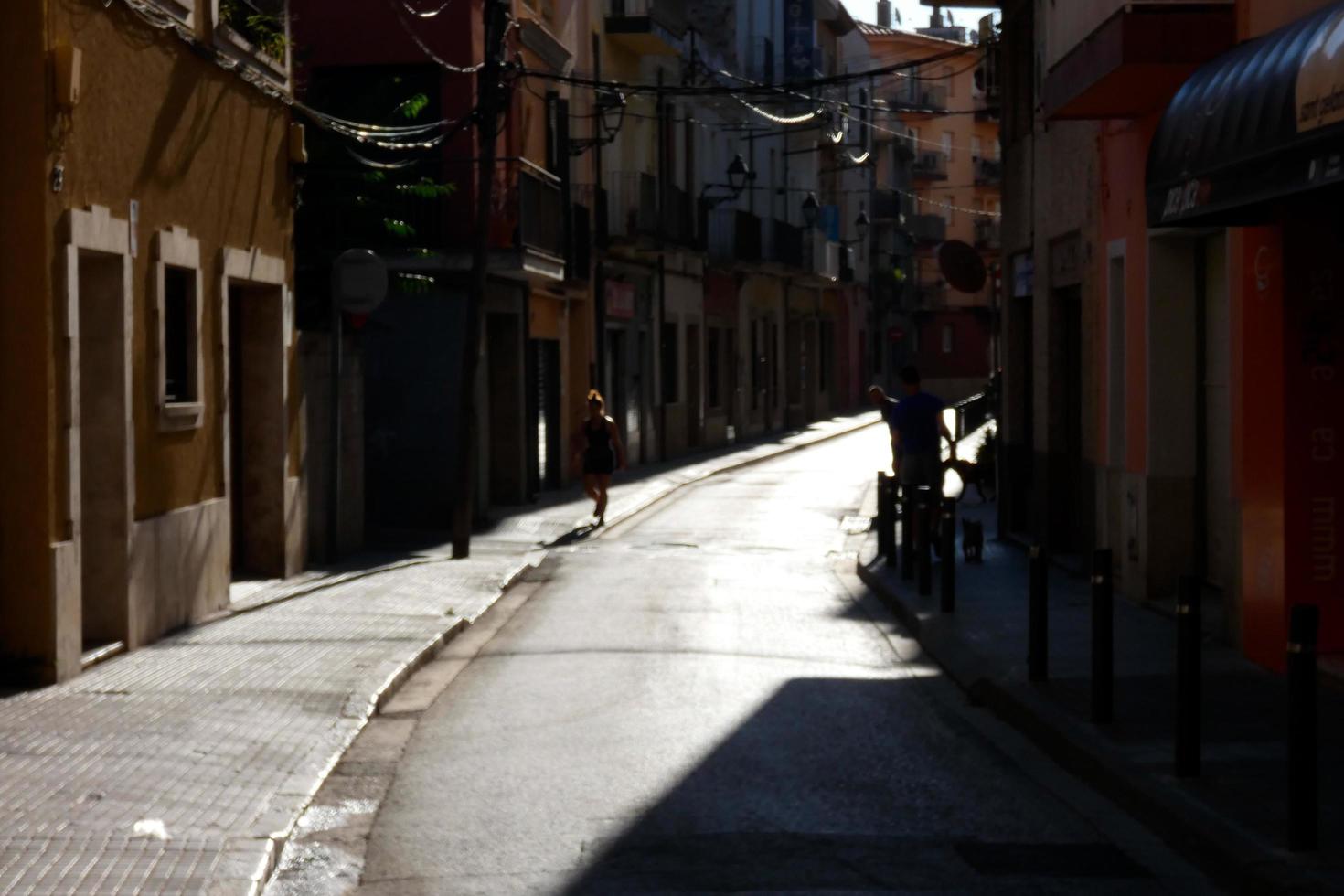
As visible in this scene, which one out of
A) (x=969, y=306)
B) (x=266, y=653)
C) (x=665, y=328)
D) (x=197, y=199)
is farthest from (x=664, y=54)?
(x=969, y=306)

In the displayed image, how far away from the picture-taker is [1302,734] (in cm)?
687

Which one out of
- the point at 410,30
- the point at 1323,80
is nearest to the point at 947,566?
the point at 1323,80

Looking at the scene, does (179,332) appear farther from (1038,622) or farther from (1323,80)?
(1323,80)

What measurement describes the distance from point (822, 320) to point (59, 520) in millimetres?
52901

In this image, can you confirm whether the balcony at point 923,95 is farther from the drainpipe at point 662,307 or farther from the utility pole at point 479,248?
the utility pole at point 479,248

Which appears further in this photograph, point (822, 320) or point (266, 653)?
point (822, 320)

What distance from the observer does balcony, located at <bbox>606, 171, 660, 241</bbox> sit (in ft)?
116

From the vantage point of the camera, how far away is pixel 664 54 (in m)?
40.0

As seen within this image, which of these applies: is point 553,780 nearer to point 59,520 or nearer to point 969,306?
point 59,520

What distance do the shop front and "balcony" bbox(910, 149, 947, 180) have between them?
7696 centimetres

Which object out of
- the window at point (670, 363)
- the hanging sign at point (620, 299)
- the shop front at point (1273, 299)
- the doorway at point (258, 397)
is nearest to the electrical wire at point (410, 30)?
the doorway at point (258, 397)

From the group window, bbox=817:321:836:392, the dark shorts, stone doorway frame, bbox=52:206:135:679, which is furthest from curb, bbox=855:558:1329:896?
window, bbox=817:321:836:392

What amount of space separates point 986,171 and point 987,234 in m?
3.88

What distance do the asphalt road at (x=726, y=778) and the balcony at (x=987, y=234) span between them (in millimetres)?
71203
